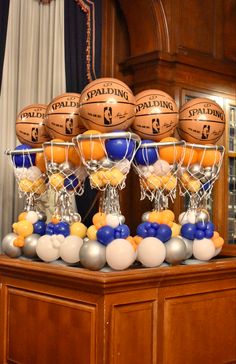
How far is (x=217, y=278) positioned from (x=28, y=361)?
1147 mm

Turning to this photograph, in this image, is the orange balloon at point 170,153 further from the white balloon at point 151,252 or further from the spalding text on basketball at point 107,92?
the white balloon at point 151,252

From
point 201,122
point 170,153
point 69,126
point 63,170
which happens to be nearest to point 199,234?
point 170,153

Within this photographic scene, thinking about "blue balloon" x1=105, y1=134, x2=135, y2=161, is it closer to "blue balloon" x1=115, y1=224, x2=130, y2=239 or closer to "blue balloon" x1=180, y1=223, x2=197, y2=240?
"blue balloon" x1=115, y1=224, x2=130, y2=239

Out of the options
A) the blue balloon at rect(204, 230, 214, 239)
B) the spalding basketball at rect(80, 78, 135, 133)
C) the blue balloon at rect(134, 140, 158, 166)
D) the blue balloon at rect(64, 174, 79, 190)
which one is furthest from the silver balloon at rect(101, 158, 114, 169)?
the blue balloon at rect(204, 230, 214, 239)

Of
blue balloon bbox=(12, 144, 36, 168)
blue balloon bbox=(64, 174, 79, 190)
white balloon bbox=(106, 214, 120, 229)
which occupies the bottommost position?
white balloon bbox=(106, 214, 120, 229)

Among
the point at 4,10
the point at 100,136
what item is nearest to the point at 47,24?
the point at 4,10

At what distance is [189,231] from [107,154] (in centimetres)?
72

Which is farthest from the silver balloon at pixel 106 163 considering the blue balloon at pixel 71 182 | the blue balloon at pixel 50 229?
the blue balloon at pixel 50 229

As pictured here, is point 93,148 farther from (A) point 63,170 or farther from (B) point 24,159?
(B) point 24,159

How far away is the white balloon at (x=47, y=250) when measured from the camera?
313cm

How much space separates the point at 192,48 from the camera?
4.72 meters

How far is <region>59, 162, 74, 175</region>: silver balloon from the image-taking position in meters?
3.24

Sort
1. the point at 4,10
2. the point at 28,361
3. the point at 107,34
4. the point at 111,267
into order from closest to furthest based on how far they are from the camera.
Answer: the point at 111,267 < the point at 28,361 < the point at 4,10 < the point at 107,34

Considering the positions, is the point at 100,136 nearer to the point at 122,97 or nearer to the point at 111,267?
the point at 122,97
